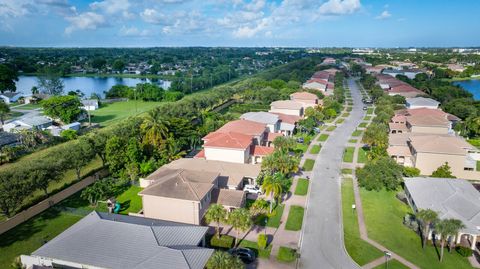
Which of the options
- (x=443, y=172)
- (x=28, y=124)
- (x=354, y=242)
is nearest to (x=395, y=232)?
(x=354, y=242)

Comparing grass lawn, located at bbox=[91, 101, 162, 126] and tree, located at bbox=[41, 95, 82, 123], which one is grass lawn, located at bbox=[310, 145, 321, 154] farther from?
tree, located at bbox=[41, 95, 82, 123]

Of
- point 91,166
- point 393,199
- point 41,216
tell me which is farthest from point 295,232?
point 91,166

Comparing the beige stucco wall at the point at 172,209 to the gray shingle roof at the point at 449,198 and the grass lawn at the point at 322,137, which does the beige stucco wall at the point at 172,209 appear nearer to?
the gray shingle roof at the point at 449,198

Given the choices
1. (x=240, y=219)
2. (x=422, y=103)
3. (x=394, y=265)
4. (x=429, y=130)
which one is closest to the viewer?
(x=394, y=265)

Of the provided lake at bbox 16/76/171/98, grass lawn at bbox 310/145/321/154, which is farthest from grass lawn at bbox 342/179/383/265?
lake at bbox 16/76/171/98

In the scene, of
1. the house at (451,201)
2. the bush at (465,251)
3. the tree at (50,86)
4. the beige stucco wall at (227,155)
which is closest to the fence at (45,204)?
the beige stucco wall at (227,155)

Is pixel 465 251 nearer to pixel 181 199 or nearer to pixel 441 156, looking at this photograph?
pixel 441 156
